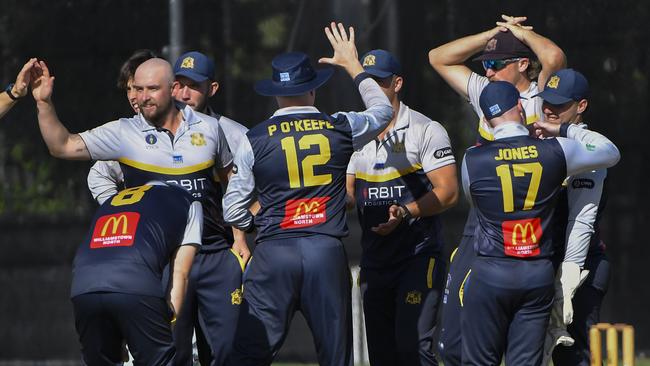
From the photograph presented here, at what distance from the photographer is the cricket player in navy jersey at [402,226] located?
8.26 m

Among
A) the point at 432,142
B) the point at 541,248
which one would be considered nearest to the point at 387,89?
the point at 432,142

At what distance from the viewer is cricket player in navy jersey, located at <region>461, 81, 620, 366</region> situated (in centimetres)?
705

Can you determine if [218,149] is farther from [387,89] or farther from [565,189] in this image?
[565,189]

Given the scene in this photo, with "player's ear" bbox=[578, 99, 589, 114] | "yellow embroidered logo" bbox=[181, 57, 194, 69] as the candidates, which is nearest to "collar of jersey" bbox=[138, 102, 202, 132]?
"yellow embroidered logo" bbox=[181, 57, 194, 69]

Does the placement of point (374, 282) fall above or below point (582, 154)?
below

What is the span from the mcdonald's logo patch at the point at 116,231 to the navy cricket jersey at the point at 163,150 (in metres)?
1.11

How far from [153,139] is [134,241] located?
1278 mm

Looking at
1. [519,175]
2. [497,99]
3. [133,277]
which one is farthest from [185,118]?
[519,175]

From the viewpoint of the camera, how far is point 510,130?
7.14m

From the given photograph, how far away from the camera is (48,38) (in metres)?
11.7

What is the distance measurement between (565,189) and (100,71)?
5.51 meters

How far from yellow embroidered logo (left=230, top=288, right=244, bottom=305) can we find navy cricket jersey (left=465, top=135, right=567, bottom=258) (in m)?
1.54

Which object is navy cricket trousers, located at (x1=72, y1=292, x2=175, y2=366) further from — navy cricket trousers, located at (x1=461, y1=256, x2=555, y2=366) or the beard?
navy cricket trousers, located at (x1=461, y1=256, x2=555, y2=366)

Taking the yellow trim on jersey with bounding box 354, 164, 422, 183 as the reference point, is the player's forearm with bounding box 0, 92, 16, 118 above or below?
above
